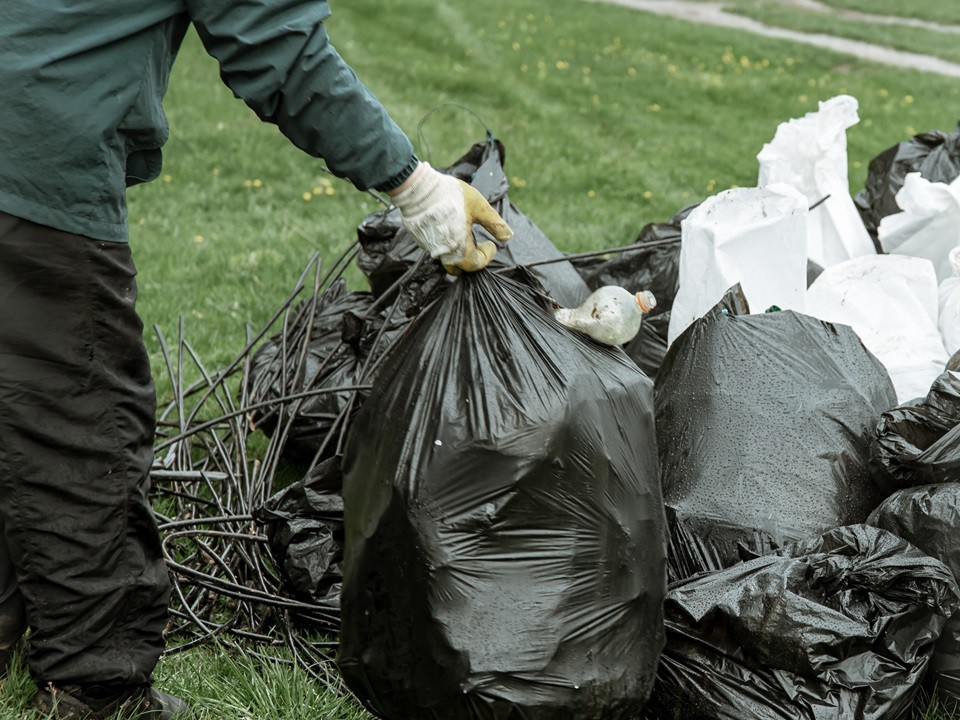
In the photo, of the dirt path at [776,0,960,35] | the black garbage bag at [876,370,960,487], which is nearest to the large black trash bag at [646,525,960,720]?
the black garbage bag at [876,370,960,487]

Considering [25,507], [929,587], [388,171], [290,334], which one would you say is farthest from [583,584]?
[290,334]

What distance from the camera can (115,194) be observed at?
1983mm

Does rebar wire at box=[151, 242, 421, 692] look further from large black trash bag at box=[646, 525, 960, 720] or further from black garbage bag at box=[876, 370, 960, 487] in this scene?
black garbage bag at box=[876, 370, 960, 487]

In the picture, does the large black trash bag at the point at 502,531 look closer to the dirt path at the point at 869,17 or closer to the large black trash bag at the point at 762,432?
the large black trash bag at the point at 762,432

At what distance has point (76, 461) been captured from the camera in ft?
→ 6.86

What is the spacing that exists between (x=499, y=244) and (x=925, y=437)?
4.30 ft

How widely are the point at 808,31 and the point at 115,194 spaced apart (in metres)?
11.2

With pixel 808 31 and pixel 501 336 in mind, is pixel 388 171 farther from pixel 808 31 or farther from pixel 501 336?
pixel 808 31

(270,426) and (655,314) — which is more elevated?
(655,314)

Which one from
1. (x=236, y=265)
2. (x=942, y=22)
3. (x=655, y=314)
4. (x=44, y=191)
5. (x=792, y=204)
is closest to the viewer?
(x=44, y=191)

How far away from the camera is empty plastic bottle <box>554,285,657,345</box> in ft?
6.94

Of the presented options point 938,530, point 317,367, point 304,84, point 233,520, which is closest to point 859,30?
point 317,367

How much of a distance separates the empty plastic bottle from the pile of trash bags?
0.03 metres

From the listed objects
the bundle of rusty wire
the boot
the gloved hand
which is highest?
the gloved hand
